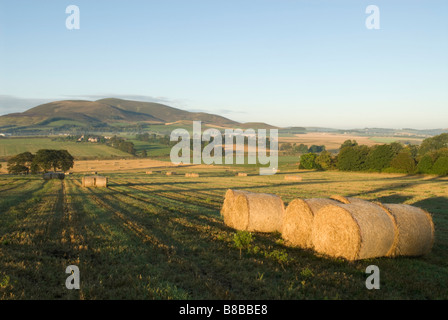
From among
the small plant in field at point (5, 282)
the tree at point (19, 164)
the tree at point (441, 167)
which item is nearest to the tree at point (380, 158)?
the tree at point (441, 167)

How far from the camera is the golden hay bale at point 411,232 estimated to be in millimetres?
9562

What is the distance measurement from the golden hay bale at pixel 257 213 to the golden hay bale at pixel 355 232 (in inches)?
114

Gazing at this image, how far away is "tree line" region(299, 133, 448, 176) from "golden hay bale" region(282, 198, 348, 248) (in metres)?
49.7

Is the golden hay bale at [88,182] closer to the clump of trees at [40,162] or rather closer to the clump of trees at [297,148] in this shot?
the clump of trees at [40,162]

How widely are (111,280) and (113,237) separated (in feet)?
13.8

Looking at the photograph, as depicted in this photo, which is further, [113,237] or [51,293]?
[113,237]

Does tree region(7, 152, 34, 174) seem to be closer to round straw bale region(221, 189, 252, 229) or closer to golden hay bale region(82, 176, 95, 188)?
golden hay bale region(82, 176, 95, 188)

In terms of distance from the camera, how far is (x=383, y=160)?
58625 mm

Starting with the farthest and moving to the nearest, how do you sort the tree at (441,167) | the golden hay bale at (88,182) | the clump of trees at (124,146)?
the clump of trees at (124,146), the tree at (441,167), the golden hay bale at (88,182)

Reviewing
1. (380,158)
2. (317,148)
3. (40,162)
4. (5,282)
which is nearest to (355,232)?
(5,282)

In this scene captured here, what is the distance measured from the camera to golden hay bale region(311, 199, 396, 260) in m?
9.10

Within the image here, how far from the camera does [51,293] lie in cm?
661
